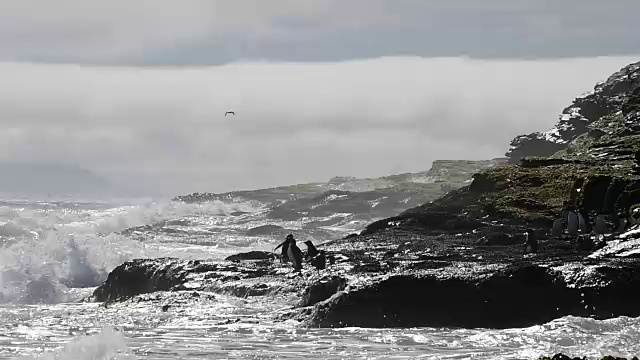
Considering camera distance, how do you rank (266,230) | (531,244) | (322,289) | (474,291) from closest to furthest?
(474,291) → (322,289) → (531,244) → (266,230)

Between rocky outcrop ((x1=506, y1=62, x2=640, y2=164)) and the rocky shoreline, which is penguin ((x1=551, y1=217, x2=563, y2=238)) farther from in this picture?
rocky outcrop ((x1=506, y1=62, x2=640, y2=164))

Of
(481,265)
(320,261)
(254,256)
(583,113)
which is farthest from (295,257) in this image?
(583,113)

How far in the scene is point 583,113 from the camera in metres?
87.7

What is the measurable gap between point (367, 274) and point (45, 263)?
99.7 ft

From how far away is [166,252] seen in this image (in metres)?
71.9

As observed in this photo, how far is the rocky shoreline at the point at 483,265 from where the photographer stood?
25344 millimetres

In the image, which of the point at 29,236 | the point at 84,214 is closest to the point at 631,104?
the point at 29,236

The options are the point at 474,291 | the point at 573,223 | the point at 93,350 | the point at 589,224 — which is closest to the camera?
the point at 93,350

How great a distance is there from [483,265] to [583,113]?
2478 inches

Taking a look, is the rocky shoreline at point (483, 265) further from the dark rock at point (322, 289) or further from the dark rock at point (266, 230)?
the dark rock at point (266, 230)

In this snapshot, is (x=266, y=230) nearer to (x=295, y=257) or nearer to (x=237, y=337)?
(x=295, y=257)

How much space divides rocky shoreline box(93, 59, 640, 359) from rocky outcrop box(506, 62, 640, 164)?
2043 centimetres

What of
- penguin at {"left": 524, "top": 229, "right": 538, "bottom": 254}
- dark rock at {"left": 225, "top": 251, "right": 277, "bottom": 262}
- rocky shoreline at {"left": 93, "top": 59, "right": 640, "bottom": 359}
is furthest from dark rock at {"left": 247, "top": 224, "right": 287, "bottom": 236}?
penguin at {"left": 524, "top": 229, "right": 538, "bottom": 254}

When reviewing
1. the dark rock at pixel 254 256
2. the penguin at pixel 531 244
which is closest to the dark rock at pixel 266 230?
the dark rock at pixel 254 256
